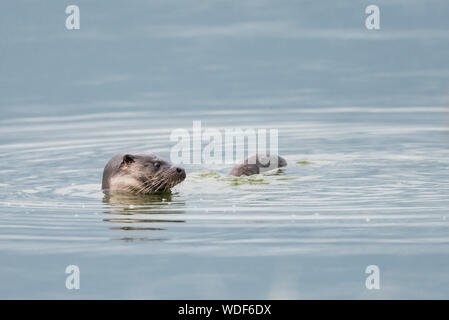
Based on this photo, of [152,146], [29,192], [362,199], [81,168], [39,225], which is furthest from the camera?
[152,146]

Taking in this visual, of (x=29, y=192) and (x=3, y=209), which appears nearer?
(x=3, y=209)

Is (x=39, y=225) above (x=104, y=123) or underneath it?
underneath

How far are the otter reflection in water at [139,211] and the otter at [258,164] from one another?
1.34m

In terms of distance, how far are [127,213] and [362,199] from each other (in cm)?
288

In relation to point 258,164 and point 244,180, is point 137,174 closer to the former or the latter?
point 244,180


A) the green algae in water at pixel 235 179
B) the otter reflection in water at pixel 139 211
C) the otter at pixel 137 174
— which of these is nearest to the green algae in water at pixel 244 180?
the green algae in water at pixel 235 179

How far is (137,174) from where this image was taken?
15.5m

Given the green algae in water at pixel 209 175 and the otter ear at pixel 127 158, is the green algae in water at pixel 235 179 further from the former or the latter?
the otter ear at pixel 127 158

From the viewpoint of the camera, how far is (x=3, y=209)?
46.7 feet

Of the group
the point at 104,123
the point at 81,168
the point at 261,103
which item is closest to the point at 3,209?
the point at 81,168

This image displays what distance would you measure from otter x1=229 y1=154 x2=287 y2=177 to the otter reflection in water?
4.38 feet

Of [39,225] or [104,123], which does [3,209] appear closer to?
[39,225]

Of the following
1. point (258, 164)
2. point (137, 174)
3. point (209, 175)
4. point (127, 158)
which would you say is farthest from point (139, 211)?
point (258, 164)

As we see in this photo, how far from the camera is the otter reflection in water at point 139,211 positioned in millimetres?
12695
